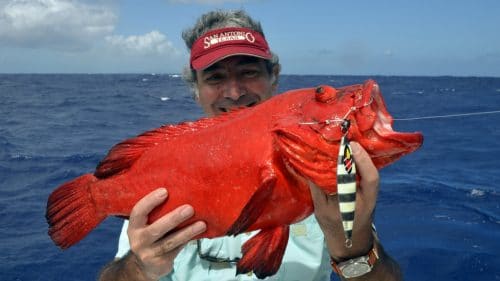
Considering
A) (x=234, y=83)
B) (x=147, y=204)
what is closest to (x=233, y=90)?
(x=234, y=83)

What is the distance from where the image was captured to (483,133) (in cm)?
1598

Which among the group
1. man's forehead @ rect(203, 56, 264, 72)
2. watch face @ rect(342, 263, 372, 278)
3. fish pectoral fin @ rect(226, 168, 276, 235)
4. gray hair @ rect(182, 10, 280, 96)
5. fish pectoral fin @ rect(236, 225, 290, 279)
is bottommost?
watch face @ rect(342, 263, 372, 278)

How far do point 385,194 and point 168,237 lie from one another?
22.9ft

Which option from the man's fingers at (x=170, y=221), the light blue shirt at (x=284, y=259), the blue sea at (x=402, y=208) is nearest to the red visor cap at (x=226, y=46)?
the light blue shirt at (x=284, y=259)

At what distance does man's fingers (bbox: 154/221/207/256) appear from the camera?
2.43 meters

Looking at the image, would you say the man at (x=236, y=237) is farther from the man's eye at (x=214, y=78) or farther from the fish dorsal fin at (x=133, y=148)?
the fish dorsal fin at (x=133, y=148)

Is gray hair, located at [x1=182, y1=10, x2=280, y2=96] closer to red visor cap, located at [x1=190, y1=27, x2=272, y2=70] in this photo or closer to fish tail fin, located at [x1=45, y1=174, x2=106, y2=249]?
red visor cap, located at [x1=190, y1=27, x2=272, y2=70]

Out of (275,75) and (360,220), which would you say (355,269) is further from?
(275,75)

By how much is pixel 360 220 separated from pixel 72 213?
167 cm

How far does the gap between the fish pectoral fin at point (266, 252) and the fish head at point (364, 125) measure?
1.97 ft

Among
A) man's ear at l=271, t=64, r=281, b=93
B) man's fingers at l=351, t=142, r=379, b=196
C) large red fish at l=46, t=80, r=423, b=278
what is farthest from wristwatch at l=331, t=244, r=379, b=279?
man's ear at l=271, t=64, r=281, b=93

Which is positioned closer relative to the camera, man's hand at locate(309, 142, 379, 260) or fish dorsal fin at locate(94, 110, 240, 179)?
man's hand at locate(309, 142, 379, 260)

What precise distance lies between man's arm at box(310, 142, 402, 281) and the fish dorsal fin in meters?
0.87

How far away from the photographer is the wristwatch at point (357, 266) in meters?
2.56
